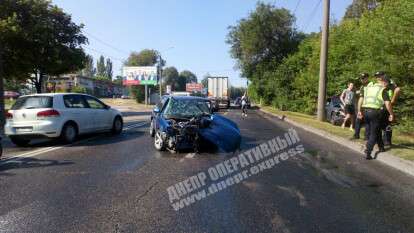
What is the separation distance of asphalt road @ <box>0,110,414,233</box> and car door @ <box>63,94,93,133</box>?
2507 millimetres

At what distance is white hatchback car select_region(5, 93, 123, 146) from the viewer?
34.4 feet

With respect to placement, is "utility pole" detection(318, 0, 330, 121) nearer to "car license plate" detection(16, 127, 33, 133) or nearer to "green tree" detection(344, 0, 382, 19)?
"car license plate" detection(16, 127, 33, 133)

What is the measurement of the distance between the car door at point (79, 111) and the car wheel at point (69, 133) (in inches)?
8.2

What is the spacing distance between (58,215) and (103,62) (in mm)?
154983

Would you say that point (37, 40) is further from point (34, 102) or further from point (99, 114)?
point (34, 102)

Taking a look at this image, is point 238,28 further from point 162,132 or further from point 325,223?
point 325,223

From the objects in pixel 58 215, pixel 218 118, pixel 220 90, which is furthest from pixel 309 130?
pixel 220 90

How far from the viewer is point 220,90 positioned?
46.7 meters

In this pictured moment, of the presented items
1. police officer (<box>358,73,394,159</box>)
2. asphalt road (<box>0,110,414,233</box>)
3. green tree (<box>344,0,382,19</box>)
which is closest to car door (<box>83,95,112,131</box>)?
asphalt road (<box>0,110,414,233</box>)

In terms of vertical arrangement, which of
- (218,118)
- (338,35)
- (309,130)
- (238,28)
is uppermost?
(238,28)

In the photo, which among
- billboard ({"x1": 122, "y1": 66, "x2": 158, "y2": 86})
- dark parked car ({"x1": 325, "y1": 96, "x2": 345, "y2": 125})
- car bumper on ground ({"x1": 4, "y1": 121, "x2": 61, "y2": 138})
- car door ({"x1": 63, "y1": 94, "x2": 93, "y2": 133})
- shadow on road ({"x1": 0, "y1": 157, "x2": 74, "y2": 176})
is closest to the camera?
shadow on road ({"x1": 0, "y1": 157, "x2": 74, "y2": 176})

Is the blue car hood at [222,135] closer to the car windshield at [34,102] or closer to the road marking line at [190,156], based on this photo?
the road marking line at [190,156]

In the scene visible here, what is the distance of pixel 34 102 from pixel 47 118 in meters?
0.72

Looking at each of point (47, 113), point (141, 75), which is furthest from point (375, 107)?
point (141, 75)
